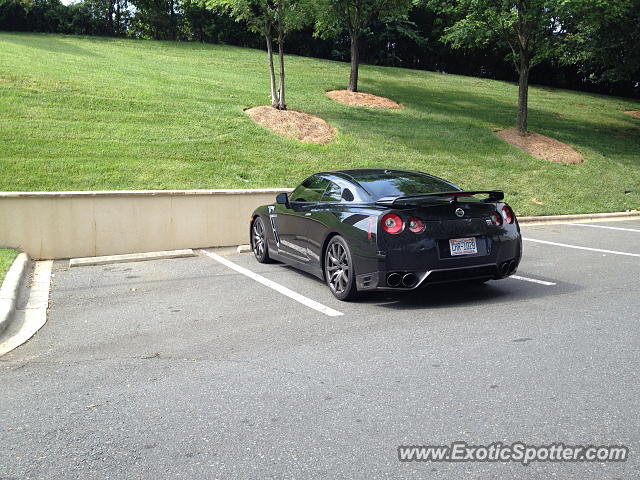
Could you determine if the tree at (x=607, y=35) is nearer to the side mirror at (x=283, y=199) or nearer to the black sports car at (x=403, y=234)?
the side mirror at (x=283, y=199)

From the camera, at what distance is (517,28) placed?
67.5 ft

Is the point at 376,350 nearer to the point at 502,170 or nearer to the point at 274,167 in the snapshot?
the point at 274,167

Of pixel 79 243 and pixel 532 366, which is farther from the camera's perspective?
pixel 79 243

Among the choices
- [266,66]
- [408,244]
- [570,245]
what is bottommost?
[570,245]

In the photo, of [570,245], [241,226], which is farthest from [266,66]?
[570,245]

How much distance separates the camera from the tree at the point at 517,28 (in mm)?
19594

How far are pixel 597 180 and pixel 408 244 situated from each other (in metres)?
13.7

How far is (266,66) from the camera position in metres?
30.0

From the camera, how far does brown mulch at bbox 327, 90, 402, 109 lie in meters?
22.3

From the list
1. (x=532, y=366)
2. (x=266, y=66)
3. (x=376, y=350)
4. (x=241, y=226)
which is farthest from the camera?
(x=266, y=66)

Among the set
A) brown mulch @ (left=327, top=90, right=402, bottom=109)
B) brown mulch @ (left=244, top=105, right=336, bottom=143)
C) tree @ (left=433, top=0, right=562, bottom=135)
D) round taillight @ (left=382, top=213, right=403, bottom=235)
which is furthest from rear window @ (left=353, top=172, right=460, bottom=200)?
brown mulch @ (left=327, top=90, right=402, bottom=109)

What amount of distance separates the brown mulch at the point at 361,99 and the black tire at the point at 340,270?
621 inches

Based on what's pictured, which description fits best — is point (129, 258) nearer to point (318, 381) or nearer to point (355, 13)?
point (318, 381)

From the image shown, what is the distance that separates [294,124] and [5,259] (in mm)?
10689
